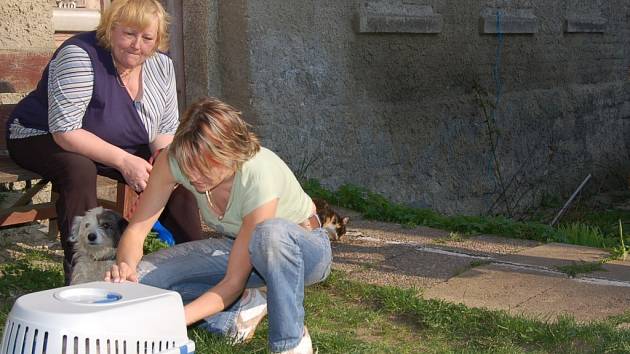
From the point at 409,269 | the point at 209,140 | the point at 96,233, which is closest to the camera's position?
the point at 209,140

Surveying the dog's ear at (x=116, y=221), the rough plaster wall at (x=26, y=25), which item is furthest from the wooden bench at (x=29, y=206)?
the rough plaster wall at (x=26, y=25)

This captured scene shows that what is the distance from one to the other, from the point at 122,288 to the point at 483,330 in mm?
1622

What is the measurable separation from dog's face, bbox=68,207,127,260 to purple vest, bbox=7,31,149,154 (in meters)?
0.45

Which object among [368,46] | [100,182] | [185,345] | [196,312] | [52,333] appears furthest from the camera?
[368,46]

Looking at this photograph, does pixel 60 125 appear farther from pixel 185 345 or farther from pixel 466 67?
pixel 466 67

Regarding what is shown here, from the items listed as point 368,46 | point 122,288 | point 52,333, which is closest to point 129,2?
point 122,288

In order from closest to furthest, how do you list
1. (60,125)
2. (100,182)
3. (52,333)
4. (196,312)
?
(52,333) → (196,312) → (60,125) → (100,182)

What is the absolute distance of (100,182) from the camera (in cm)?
484

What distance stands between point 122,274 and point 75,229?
2.79 feet

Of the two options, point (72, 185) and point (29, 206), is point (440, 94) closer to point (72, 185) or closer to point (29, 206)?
point (29, 206)

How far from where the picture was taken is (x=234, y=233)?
11.5 ft

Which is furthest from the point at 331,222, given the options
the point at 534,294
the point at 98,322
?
the point at 98,322

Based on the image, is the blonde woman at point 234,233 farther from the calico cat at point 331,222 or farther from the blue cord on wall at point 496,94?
the blue cord on wall at point 496,94

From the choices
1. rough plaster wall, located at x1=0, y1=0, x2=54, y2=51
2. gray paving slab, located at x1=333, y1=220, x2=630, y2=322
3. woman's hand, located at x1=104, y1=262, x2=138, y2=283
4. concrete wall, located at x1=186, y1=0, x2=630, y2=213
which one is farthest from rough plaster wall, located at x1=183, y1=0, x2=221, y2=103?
woman's hand, located at x1=104, y1=262, x2=138, y2=283
